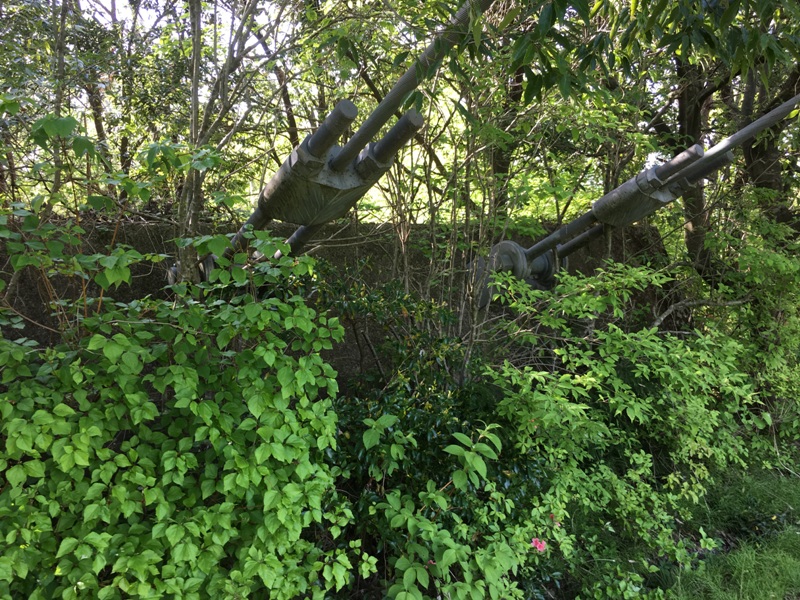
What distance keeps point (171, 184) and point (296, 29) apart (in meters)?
1.31

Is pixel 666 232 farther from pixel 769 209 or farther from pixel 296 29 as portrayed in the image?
pixel 296 29

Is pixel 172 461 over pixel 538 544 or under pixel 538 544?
over

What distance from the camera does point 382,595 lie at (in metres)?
2.92

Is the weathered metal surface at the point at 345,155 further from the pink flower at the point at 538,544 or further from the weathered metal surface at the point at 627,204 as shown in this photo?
the pink flower at the point at 538,544

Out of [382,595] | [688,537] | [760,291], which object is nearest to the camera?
[382,595]

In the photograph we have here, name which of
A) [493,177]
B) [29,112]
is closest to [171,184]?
[29,112]

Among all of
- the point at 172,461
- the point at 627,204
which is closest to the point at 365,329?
the point at 172,461

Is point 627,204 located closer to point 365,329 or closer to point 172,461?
point 365,329

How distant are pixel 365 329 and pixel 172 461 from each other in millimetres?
1527

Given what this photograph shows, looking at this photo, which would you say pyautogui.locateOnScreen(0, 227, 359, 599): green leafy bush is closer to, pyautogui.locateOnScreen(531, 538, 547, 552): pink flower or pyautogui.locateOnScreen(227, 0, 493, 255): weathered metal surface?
pyautogui.locateOnScreen(227, 0, 493, 255): weathered metal surface

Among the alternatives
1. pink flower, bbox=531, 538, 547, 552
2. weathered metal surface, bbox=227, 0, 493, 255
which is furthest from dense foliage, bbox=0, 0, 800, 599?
weathered metal surface, bbox=227, 0, 493, 255

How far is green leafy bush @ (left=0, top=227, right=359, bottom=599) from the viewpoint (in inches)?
85.7

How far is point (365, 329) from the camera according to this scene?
11.9ft

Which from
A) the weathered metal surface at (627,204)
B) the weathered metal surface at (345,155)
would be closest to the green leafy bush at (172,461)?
the weathered metal surface at (345,155)
